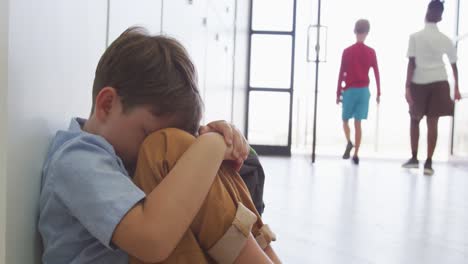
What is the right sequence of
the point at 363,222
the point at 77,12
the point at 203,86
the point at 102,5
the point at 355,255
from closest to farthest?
1. the point at 77,12
2. the point at 102,5
3. the point at 355,255
4. the point at 363,222
5. the point at 203,86

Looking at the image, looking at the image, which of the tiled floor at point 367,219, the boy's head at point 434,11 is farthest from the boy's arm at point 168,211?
the boy's head at point 434,11

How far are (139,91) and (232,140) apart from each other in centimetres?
17

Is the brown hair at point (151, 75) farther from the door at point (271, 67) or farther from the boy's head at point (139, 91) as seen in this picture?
the door at point (271, 67)

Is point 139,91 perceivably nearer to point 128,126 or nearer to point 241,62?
point 128,126

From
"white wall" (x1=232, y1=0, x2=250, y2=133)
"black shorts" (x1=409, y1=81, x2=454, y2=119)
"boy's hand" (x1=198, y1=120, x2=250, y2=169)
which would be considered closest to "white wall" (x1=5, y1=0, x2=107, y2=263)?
"boy's hand" (x1=198, y1=120, x2=250, y2=169)

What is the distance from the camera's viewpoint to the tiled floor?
1506 millimetres

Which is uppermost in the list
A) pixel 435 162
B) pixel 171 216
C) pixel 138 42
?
pixel 138 42

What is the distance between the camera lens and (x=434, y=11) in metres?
3.95

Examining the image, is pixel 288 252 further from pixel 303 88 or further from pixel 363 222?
pixel 303 88

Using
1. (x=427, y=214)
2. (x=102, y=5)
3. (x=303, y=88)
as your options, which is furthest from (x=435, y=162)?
(x=102, y=5)

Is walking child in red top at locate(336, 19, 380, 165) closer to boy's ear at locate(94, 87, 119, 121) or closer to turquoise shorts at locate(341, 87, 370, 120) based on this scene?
turquoise shorts at locate(341, 87, 370, 120)

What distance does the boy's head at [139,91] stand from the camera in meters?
0.79

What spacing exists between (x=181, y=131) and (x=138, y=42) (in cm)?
16

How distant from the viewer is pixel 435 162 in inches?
220
